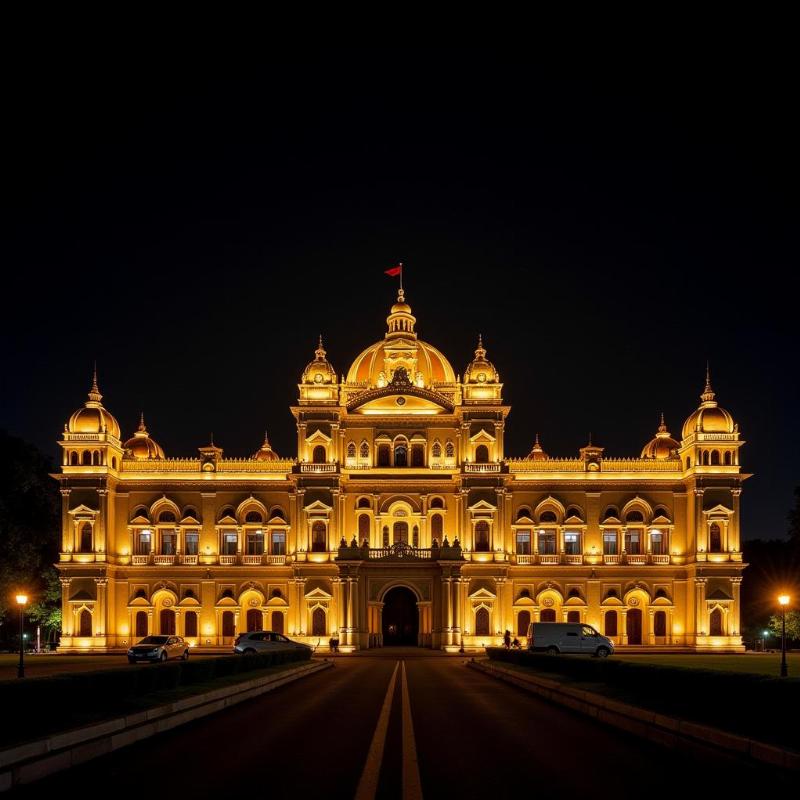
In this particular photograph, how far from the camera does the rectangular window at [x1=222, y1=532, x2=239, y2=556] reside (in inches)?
3068

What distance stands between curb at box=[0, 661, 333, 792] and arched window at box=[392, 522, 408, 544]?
50.1 m

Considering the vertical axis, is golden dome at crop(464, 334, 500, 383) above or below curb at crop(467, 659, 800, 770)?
above

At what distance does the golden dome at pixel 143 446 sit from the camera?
84.4 m

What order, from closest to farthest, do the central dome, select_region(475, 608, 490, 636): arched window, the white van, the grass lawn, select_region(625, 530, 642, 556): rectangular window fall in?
the grass lawn
the white van
select_region(475, 608, 490, 636): arched window
select_region(625, 530, 642, 556): rectangular window
the central dome

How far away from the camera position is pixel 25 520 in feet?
242

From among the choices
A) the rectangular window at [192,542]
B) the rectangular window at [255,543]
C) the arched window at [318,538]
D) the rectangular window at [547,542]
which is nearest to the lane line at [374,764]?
the arched window at [318,538]

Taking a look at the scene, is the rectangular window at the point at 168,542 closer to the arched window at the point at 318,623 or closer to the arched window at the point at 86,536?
the arched window at the point at 86,536

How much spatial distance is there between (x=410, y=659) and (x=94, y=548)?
25.3 m

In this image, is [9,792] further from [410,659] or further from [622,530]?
[622,530]

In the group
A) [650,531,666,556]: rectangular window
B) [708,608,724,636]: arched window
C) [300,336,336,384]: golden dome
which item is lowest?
[708,608,724,636]: arched window

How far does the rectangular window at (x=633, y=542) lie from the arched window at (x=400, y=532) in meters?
15.1

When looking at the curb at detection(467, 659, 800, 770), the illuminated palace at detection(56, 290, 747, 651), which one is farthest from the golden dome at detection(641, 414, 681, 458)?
the curb at detection(467, 659, 800, 770)

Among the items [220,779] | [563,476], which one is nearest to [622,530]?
[563,476]

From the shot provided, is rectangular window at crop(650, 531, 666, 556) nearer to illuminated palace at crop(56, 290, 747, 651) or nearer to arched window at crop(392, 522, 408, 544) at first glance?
illuminated palace at crop(56, 290, 747, 651)
